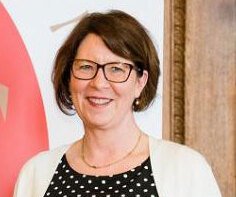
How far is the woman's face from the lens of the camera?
37.6 inches

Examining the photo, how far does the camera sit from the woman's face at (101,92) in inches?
37.6

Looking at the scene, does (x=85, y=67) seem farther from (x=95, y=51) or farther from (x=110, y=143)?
(x=110, y=143)

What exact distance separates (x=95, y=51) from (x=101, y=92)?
7 centimetres

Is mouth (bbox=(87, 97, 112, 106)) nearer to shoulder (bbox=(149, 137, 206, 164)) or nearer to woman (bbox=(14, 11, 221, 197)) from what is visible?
woman (bbox=(14, 11, 221, 197))

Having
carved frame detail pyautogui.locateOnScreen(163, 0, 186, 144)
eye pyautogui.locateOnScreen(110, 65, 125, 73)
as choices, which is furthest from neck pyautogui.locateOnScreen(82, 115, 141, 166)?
carved frame detail pyautogui.locateOnScreen(163, 0, 186, 144)

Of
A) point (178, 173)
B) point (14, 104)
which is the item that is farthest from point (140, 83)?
point (14, 104)

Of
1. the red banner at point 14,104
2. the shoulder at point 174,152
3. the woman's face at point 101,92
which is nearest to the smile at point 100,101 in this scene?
the woman's face at point 101,92

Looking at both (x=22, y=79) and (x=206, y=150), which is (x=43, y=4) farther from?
(x=206, y=150)

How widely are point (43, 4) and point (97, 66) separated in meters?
0.33

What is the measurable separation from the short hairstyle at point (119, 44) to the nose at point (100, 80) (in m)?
0.04

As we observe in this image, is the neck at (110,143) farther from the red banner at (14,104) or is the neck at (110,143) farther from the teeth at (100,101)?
the red banner at (14,104)

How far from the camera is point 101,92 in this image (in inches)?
37.7

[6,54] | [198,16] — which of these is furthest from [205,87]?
[6,54]

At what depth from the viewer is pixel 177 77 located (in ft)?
4.06
